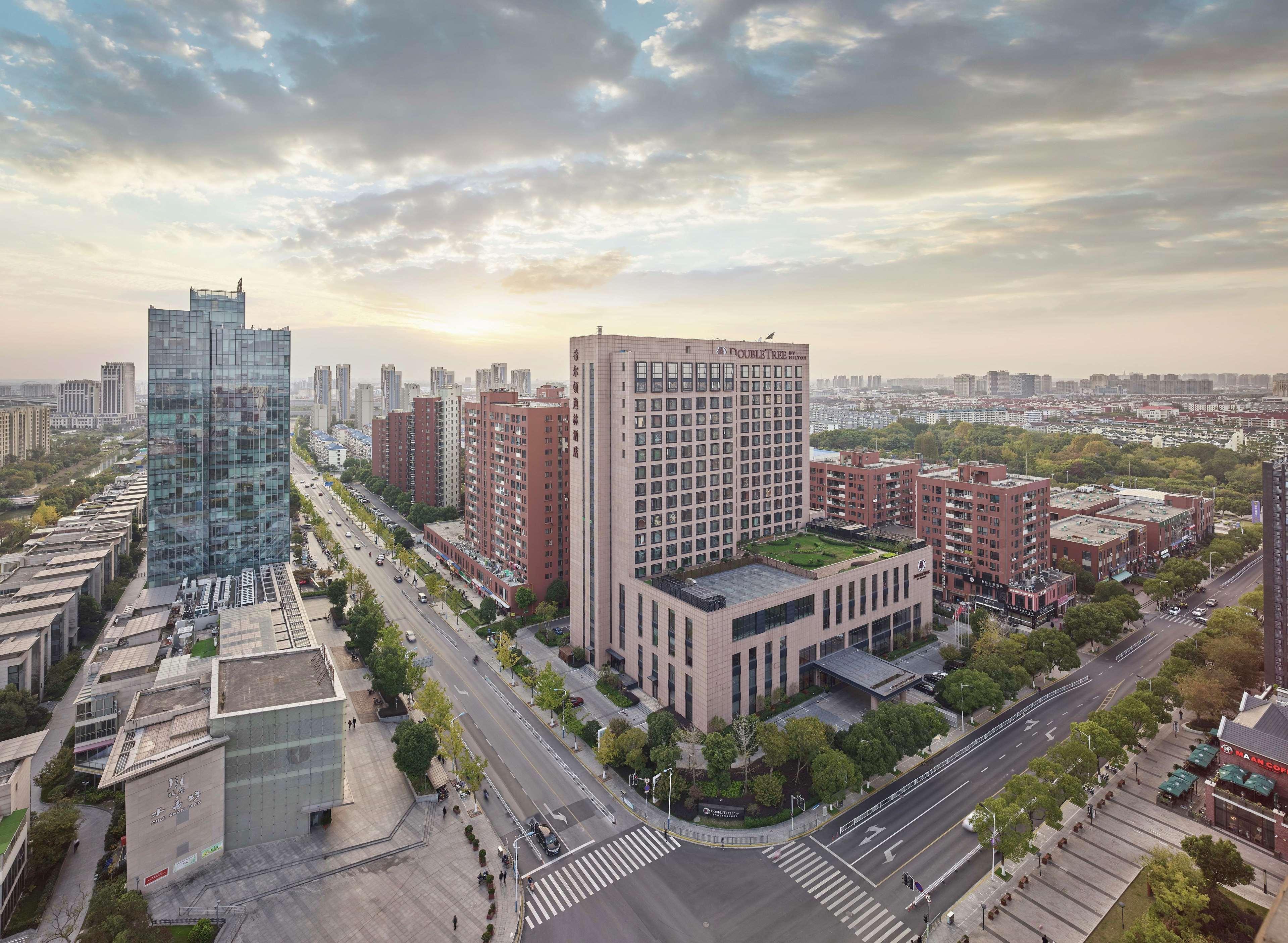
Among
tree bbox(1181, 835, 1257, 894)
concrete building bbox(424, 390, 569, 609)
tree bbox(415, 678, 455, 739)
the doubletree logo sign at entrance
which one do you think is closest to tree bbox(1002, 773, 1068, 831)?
tree bbox(1181, 835, 1257, 894)

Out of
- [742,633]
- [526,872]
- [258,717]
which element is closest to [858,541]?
[742,633]

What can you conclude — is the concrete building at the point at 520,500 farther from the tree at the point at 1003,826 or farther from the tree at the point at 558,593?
the tree at the point at 1003,826

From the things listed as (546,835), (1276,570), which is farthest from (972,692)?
(546,835)

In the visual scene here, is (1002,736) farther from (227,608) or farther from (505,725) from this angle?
(227,608)

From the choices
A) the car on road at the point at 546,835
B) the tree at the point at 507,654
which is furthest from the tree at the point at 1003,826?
the tree at the point at 507,654

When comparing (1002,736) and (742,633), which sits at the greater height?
(742,633)

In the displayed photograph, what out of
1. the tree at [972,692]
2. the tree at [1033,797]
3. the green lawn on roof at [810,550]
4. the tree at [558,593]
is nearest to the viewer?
the tree at [1033,797]

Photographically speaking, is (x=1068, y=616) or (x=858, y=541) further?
(x=858, y=541)
